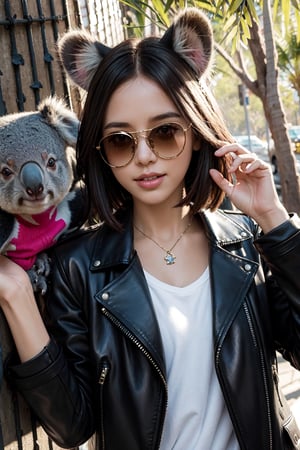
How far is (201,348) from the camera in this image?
6.02ft

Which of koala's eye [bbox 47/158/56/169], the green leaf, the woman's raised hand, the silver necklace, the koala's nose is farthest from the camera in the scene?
the green leaf

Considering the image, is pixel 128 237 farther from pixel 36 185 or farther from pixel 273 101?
pixel 273 101

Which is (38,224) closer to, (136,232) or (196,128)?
(136,232)

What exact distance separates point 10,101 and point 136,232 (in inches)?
23.8

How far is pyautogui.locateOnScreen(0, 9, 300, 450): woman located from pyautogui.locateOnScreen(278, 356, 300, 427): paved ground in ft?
8.44

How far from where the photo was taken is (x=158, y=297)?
188 centimetres

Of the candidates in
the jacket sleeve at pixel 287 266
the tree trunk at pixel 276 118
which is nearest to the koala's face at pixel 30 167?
the jacket sleeve at pixel 287 266

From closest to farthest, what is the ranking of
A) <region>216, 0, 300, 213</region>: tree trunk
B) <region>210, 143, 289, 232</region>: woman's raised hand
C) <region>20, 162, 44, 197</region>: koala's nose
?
1. <region>20, 162, 44, 197</region>: koala's nose
2. <region>210, 143, 289, 232</region>: woman's raised hand
3. <region>216, 0, 300, 213</region>: tree trunk

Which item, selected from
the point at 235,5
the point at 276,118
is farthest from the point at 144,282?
the point at 276,118

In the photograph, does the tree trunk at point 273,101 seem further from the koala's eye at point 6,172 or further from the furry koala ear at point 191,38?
the koala's eye at point 6,172

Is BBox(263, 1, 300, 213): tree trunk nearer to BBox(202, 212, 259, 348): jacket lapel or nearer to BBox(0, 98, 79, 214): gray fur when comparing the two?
BBox(202, 212, 259, 348): jacket lapel

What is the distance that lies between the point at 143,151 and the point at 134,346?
1.86 feet

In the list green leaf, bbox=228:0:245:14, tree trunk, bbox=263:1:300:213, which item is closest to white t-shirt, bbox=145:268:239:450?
green leaf, bbox=228:0:245:14

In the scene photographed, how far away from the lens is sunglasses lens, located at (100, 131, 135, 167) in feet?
5.85
